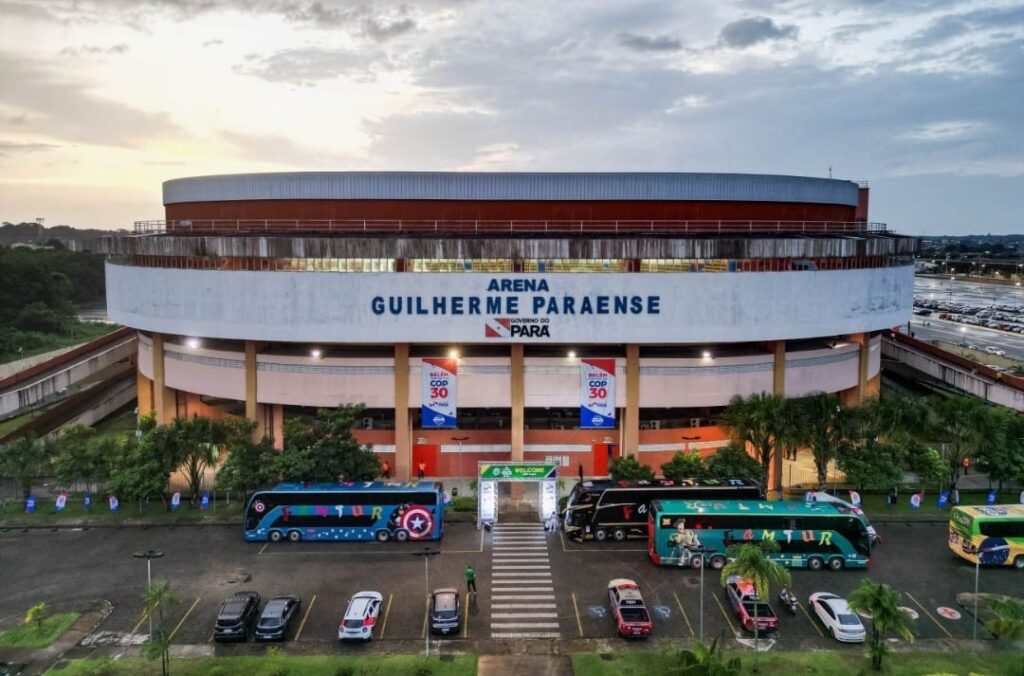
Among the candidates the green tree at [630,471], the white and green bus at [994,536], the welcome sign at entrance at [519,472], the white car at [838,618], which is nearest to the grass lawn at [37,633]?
the welcome sign at entrance at [519,472]

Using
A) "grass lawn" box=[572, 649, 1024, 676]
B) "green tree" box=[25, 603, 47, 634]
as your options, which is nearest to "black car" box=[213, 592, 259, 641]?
"green tree" box=[25, 603, 47, 634]

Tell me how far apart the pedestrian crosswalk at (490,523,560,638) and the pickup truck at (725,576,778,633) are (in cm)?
803

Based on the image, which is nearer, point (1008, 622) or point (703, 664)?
point (703, 664)

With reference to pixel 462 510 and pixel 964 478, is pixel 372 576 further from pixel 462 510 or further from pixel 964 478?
pixel 964 478

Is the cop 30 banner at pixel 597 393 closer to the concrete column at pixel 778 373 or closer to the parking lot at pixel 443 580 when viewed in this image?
the parking lot at pixel 443 580

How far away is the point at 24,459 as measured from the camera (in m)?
44.9

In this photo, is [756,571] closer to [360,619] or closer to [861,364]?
[360,619]

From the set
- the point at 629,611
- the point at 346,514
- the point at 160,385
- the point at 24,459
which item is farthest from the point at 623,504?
the point at 24,459

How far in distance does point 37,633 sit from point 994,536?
45.3 m

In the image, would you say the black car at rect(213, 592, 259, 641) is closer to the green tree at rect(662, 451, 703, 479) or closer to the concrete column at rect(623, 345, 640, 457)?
the green tree at rect(662, 451, 703, 479)

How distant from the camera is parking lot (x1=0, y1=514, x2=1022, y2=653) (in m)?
30.3

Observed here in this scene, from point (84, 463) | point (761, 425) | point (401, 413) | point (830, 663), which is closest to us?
point (830, 663)

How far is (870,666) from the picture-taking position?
88.9 feet

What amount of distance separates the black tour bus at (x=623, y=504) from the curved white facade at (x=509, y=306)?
1051 cm
